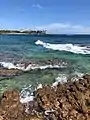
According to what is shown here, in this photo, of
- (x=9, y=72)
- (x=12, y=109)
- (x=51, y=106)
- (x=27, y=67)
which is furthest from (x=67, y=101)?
(x=27, y=67)

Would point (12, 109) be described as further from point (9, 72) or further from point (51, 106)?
point (9, 72)

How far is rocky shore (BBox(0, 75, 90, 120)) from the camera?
11.6 m

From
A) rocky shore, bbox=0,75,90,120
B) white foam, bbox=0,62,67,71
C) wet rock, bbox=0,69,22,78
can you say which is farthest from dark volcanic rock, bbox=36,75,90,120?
white foam, bbox=0,62,67,71

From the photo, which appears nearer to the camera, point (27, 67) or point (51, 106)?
point (51, 106)

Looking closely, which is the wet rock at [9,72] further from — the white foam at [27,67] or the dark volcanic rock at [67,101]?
the dark volcanic rock at [67,101]

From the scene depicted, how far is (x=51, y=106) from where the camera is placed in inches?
493

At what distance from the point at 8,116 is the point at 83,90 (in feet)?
13.9

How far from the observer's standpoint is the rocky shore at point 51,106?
1157cm

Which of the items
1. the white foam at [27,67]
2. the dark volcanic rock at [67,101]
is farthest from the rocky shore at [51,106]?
the white foam at [27,67]

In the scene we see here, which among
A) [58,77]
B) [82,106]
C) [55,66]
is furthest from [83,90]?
[55,66]

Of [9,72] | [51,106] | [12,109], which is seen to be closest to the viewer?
[12,109]

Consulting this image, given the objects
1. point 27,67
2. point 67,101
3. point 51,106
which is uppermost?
point 67,101

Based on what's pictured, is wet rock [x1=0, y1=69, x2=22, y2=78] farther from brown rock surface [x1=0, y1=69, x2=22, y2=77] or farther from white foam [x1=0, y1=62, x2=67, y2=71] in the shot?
white foam [x1=0, y1=62, x2=67, y2=71]

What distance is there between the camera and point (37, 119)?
11.5 meters
